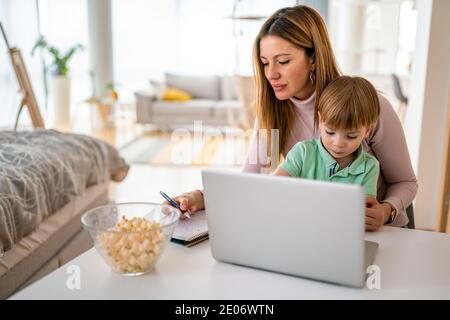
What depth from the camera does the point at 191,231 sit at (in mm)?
1217

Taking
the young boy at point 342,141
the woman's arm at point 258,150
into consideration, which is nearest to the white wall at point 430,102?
the woman's arm at point 258,150

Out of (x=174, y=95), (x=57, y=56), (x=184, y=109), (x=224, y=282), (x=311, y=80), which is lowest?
(x=184, y=109)

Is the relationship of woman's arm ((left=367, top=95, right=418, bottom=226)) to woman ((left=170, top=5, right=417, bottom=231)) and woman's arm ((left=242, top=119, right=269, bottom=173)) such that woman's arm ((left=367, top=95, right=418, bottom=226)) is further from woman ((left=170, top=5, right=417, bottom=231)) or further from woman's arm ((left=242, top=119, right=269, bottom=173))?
woman's arm ((left=242, top=119, right=269, bottom=173))

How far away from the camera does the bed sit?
194cm

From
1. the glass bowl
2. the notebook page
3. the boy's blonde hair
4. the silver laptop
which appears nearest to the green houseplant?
the notebook page

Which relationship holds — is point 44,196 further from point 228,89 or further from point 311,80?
point 228,89

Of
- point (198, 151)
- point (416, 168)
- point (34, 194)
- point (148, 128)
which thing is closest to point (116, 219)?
point (34, 194)

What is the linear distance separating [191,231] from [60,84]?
5.77m

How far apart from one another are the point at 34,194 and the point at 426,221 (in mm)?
2194

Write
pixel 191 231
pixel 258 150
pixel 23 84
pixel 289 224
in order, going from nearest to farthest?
pixel 289 224 → pixel 191 231 → pixel 258 150 → pixel 23 84

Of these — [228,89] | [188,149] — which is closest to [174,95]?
[228,89]

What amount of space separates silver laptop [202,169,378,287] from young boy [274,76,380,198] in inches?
13.5

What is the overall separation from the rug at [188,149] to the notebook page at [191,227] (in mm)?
3504

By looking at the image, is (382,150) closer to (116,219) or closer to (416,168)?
(116,219)
